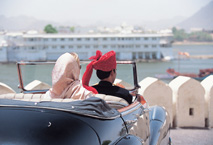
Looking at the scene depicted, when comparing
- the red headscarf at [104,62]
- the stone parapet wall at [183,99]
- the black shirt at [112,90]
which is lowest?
the stone parapet wall at [183,99]

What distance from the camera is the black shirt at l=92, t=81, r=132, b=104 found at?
270cm

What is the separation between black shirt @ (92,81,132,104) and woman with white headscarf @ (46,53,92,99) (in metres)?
0.30

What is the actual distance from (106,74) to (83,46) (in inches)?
2800

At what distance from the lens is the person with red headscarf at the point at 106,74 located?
2.70m

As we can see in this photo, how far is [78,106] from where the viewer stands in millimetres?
1812

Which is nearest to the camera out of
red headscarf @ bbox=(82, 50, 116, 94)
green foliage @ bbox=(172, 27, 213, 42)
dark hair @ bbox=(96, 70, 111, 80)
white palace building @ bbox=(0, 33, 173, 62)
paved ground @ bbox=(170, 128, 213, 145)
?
red headscarf @ bbox=(82, 50, 116, 94)

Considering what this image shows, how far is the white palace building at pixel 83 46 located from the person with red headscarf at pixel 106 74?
2738 inches

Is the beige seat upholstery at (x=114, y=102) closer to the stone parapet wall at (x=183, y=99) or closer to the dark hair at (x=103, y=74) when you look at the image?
the dark hair at (x=103, y=74)

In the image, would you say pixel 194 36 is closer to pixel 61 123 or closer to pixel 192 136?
pixel 192 136

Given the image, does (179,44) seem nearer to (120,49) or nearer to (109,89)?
(120,49)

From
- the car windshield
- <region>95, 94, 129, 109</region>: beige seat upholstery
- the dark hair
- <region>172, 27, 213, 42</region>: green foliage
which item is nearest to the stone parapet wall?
the car windshield

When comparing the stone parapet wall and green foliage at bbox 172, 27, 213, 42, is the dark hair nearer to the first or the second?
the stone parapet wall

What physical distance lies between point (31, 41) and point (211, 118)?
2816 inches

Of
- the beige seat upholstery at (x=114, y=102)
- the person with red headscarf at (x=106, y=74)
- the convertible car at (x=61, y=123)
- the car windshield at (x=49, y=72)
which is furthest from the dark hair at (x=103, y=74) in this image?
the convertible car at (x=61, y=123)
